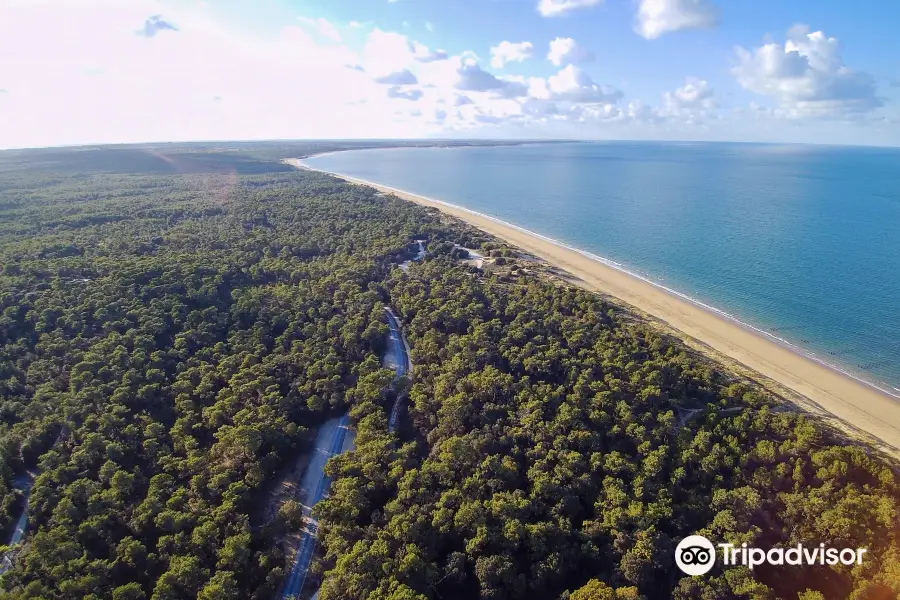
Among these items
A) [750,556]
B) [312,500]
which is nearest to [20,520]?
[312,500]

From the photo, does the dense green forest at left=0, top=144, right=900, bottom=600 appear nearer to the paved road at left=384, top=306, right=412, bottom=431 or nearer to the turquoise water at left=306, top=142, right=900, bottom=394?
the paved road at left=384, top=306, right=412, bottom=431

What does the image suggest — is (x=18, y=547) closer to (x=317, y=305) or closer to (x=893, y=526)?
(x=317, y=305)

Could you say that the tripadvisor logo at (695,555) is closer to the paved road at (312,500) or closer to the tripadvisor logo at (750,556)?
the tripadvisor logo at (750,556)

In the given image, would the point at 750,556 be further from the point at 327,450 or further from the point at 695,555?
the point at 327,450

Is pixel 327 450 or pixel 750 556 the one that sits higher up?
pixel 327 450

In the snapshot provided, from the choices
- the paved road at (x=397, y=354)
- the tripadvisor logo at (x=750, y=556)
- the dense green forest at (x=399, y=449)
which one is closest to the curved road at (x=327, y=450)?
the paved road at (x=397, y=354)

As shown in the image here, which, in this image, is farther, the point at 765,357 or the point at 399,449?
the point at 765,357
